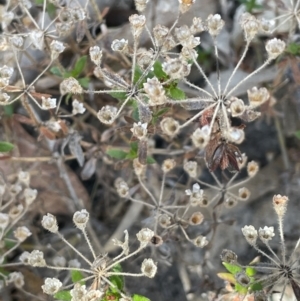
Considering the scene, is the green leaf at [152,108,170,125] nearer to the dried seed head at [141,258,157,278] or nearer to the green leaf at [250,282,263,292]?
the dried seed head at [141,258,157,278]

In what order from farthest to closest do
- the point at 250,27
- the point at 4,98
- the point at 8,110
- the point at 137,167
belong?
the point at 8,110
the point at 137,167
the point at 4,98
the point at 250,27

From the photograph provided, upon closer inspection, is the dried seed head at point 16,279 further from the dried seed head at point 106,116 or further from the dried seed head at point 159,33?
the dried seed head at point 159,33

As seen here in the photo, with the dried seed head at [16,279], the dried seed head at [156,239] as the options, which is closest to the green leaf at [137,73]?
the dried seed head at [156,239]

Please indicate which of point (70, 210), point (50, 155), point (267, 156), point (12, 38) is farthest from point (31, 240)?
point (267, 156)

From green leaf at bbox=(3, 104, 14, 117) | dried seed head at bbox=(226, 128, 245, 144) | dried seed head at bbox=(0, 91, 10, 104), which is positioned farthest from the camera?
green leaf at bbox=(3, 104, 14, 117)

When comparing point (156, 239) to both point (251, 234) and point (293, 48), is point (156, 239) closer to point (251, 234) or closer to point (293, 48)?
point (251, 234)

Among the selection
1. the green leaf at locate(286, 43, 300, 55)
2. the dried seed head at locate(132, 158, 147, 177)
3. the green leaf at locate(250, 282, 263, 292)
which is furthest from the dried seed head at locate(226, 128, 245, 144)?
the green leaf at locate(286, 43, 300, 55)

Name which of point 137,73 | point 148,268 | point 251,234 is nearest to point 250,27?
point 137,73

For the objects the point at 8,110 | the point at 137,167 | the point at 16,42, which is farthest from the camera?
the point at 8,110
